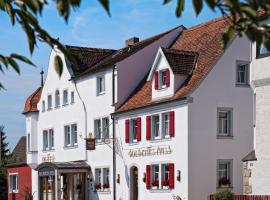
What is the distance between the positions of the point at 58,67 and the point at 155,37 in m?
39.9

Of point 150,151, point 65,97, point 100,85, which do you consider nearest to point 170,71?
point 150,151

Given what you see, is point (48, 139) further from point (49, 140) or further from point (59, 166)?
point (59, 166)

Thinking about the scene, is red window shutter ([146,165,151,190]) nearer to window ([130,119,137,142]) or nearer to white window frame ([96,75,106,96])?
window ([130,119,137,142])

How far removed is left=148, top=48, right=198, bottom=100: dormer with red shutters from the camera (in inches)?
1369

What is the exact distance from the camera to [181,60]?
3541 cm

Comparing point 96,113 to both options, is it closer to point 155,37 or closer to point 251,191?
point 155,37

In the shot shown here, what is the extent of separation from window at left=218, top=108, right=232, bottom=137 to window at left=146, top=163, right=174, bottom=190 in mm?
3031

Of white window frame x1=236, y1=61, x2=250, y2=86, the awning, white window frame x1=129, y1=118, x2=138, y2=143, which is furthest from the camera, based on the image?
the awning

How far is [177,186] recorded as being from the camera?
33188 millimetres

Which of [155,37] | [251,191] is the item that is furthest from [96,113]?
Answer: [251,191]

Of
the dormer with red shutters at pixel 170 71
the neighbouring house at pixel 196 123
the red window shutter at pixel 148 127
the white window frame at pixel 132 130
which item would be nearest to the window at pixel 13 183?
the white window frame at pixel 132 130

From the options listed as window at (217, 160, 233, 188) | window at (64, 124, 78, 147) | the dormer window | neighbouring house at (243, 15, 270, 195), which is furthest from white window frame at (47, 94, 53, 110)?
neighbouring house at (243, 15, 270, 195)

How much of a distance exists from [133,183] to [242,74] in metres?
8.74

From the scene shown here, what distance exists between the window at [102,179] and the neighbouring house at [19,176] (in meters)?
11.3
